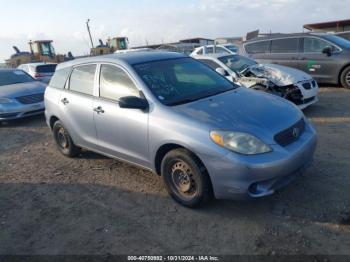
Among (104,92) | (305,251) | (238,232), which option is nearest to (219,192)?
(238,232)

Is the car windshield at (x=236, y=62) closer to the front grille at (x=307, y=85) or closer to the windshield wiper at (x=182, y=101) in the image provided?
the front grille at (x=307, y=85)

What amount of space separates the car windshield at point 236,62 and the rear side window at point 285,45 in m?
2.43

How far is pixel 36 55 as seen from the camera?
2778 centimetres

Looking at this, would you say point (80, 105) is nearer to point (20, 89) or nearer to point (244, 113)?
point (244, 113)

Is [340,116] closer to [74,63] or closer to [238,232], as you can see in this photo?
[238,232]

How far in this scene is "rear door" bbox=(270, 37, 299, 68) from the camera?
35.3 feet

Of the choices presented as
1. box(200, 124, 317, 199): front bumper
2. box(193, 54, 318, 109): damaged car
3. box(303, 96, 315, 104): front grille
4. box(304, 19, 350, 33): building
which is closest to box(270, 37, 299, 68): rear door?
box(193, 54, 318, 109): damaged car

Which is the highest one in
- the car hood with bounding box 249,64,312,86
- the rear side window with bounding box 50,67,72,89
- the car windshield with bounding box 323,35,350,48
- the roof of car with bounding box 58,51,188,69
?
the roof of car with bounding box 58,51,188,69

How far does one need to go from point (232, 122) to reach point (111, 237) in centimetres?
175

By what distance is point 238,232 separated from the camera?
11.4 ft

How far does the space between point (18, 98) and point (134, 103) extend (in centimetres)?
661

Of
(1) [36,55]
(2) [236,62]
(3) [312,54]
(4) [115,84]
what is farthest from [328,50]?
(1) [36,55]

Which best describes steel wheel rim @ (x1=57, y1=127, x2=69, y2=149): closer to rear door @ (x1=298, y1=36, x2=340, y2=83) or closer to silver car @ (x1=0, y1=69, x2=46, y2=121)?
silver car @ (x1=0, y1=69, x2=46, y2=121)

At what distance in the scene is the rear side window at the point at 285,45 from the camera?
10805 millimetres
